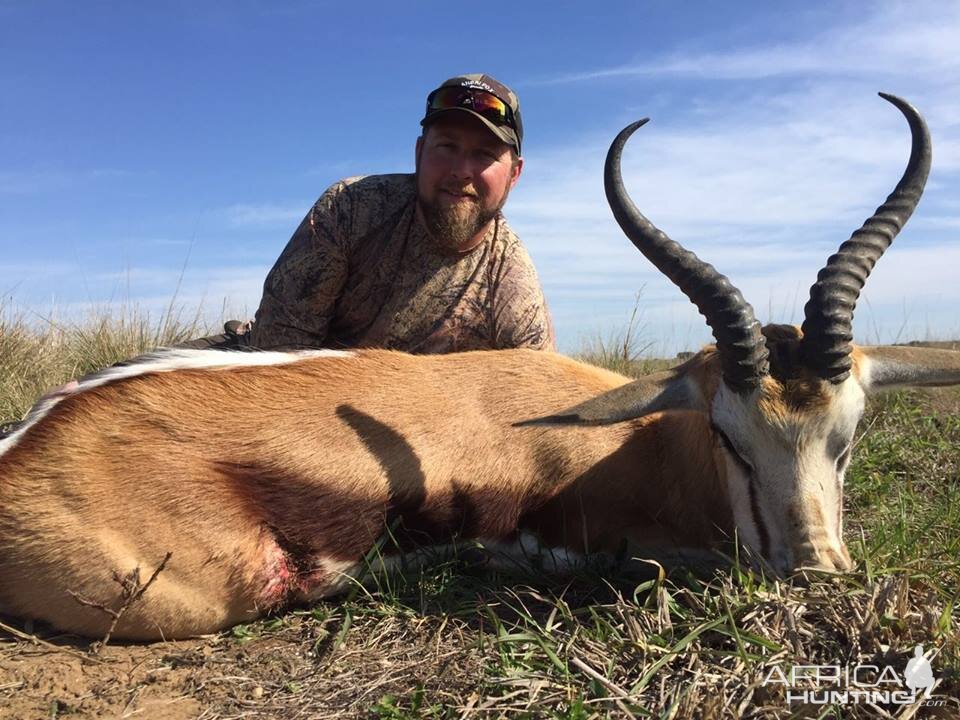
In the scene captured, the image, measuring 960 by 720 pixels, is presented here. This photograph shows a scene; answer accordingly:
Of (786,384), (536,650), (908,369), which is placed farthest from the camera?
(908,369)

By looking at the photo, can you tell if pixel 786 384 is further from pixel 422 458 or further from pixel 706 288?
pixel 422 458

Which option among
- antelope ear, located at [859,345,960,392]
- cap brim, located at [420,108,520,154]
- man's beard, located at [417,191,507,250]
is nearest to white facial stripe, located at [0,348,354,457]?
man's beard, located at [417,191,507,250]

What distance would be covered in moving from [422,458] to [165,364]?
1408 mm

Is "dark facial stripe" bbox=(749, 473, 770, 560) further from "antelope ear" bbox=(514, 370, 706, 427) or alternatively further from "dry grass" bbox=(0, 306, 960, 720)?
"antelope ear" bbox=(514, 370, 706, 427)

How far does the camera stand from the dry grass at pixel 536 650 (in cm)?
273

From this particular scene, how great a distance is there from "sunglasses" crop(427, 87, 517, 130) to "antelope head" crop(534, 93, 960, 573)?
2335mm

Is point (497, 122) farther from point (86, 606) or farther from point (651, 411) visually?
point (86, 606)

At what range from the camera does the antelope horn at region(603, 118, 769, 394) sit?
11.4 ft

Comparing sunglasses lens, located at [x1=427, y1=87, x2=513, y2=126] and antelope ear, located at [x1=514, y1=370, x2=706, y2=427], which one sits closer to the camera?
antelope ear, located at [x1=514, y1=370, x2=706, y2=427]

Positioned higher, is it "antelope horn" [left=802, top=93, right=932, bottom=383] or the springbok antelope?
"antelope horn" [left=802, top=93, right=932, bottom=383]

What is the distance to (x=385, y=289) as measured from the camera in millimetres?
6234

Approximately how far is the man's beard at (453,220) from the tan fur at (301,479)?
1.93 meters

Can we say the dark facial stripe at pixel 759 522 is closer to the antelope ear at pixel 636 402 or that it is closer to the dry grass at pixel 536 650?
the dry grass at pixel 536 650

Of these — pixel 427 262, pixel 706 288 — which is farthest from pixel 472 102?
pixel 706 288
